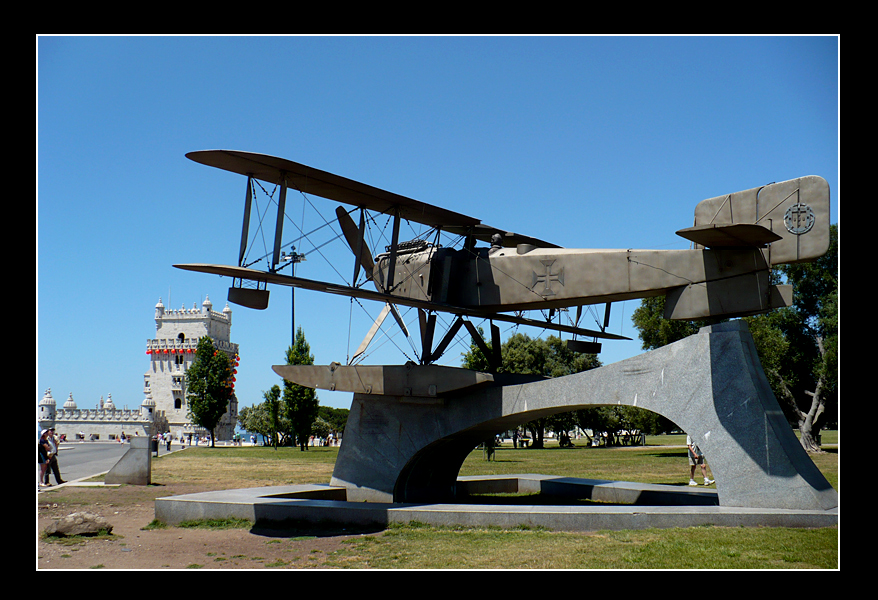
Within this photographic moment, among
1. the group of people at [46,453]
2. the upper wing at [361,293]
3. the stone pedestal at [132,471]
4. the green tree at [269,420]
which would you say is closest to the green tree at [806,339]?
the upper wing at [361,293]

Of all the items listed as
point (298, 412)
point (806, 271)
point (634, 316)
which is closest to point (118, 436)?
point (298, 412)

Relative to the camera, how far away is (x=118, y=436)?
90188mm

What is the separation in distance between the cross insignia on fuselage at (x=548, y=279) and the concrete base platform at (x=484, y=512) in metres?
4.97

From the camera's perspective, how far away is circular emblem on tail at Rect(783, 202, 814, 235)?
13.0 metres

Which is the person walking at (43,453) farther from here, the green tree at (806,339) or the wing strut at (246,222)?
the green tree at (806,339)

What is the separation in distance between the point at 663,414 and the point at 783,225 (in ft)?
14.7

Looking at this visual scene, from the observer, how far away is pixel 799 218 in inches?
516

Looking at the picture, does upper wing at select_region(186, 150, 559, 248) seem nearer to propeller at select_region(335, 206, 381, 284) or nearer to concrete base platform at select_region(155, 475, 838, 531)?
propeller at select_region(335, 206, 381, 284)

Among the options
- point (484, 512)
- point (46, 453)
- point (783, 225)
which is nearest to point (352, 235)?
point (484, 512)

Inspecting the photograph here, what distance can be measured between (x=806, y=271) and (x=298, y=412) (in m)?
38.3

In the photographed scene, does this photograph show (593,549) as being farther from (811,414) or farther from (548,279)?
(811,414)

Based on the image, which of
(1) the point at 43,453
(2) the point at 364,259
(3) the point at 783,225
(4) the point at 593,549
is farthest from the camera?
(1) the point at 43,453

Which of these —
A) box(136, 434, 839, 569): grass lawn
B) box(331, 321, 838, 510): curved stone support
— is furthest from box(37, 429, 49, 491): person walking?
box(136, 434, 839, 569): grass lawn
